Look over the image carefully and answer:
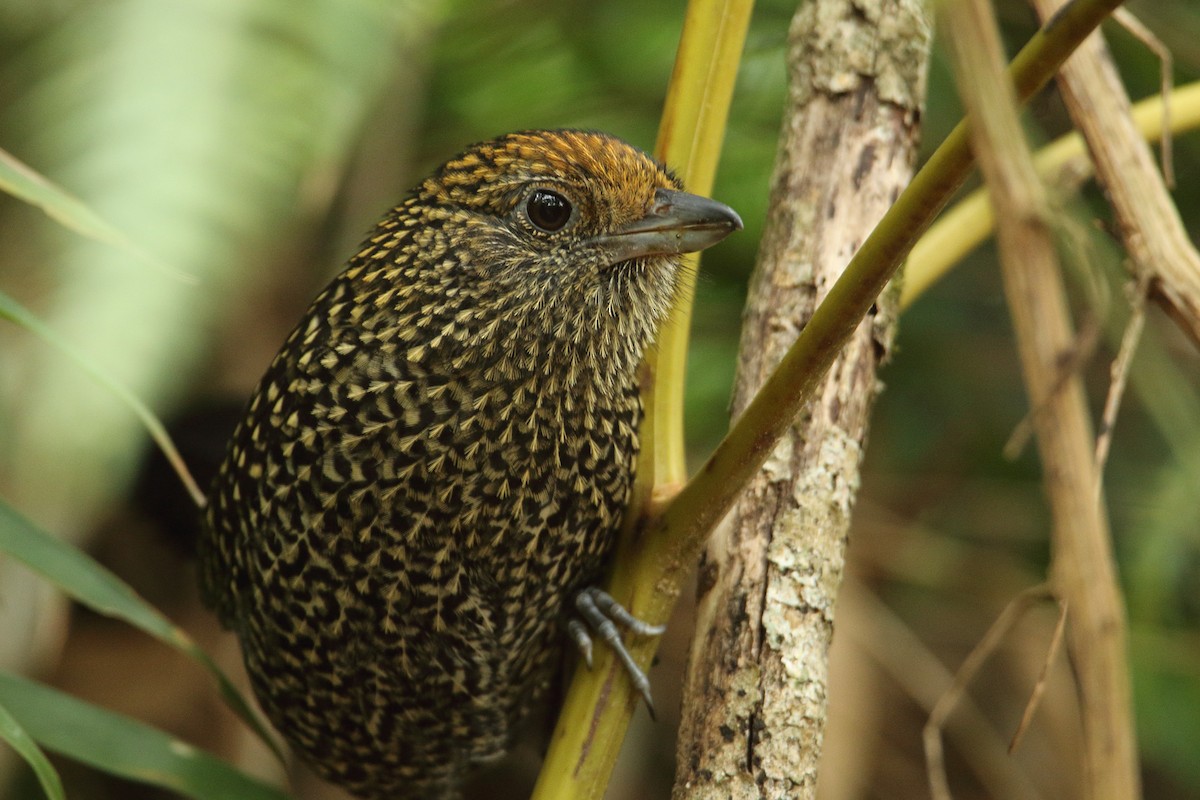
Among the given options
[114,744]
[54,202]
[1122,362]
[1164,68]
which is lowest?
[114,744]

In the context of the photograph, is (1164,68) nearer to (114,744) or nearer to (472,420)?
Answer: (472,420)

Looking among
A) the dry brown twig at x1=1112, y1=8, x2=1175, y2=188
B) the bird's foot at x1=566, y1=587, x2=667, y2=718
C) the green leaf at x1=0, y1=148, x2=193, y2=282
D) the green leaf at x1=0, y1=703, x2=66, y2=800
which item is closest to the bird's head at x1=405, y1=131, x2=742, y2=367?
→ the bird's foot at x1=566, y1=587, x2=667, y2=718

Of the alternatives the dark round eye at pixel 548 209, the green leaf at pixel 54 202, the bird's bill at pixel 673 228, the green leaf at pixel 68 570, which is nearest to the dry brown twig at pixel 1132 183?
the bird's bill at pixel 673 228

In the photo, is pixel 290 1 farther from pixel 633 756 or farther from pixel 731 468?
pixel 633 756

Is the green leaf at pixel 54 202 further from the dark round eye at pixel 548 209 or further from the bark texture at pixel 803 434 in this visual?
the bark texture at pixel 803 434

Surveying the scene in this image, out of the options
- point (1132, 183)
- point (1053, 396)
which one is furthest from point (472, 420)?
point (1053, 396)

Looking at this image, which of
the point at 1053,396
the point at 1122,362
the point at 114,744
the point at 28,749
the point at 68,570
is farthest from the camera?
the point at 114,744

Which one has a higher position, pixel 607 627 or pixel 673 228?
pixel 673 228

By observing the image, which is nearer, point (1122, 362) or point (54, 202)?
point (1122, 362)
